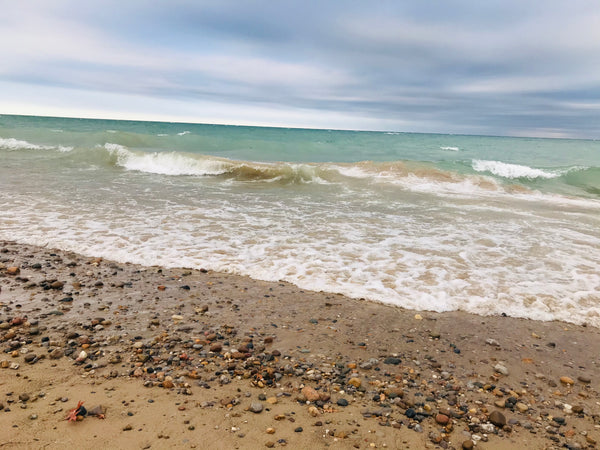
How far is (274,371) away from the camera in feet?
9.90

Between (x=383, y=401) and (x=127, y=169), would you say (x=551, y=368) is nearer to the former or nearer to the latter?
(x=383, y=401)

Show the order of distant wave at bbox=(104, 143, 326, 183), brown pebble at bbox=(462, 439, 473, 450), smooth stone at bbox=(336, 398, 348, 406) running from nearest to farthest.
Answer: brown pebble at bbox=(462, 439, 473, 450), smooth stone at bbox=(336, 398, 348, 406), distant wave at bbox=(104, 143, 326, 183)

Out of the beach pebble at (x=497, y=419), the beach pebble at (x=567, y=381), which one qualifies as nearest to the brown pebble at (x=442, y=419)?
the beach pebble at (x=497, y=419)

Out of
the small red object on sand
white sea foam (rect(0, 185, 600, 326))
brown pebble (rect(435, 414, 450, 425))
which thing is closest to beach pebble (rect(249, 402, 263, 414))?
the small red object on sand

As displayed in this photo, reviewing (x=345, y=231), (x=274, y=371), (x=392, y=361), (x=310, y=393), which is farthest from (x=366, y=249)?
(x=310, y=393)

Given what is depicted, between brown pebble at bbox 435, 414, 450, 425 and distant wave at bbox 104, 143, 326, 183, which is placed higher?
distant wave at bbox 104, 143, 326, 183

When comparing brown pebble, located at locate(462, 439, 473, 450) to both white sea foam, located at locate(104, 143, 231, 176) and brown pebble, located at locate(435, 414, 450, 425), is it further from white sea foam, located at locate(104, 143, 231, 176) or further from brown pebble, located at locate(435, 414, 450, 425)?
white sea foam, located at locate(104, 143, 231, 176)

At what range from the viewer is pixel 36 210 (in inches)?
323

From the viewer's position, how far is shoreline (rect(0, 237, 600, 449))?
235 cm

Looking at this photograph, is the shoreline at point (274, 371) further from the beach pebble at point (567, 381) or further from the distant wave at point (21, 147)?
the distant wave at point (21, 147)

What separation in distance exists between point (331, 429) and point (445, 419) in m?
0.77

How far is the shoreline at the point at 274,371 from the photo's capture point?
2352mm

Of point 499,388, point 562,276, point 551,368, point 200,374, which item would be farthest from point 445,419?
point 562,276

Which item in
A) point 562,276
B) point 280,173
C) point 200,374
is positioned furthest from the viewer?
point 280,173
